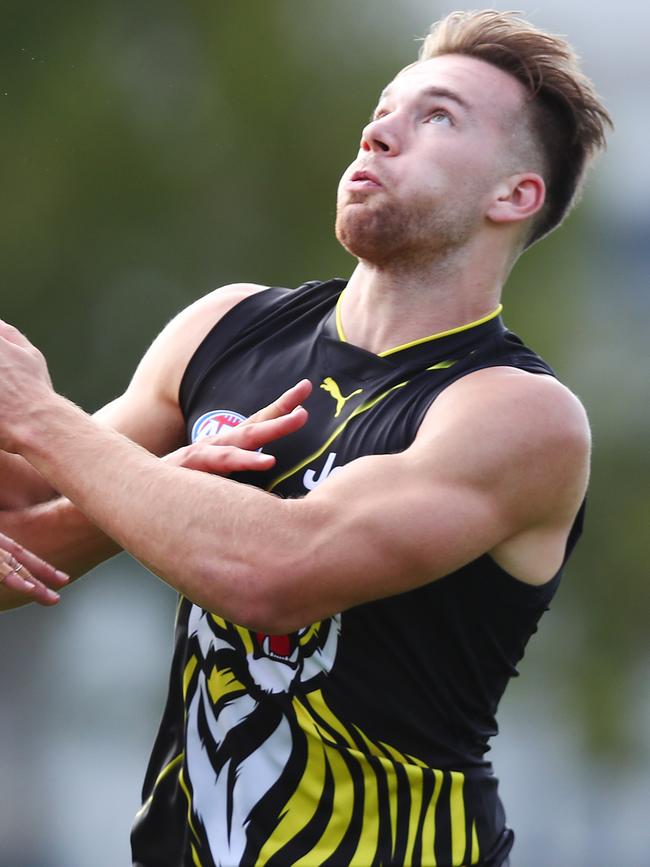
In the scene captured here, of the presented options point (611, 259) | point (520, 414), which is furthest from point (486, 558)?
point (611, 259)

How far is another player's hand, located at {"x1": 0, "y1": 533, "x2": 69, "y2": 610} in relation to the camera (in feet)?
9.75

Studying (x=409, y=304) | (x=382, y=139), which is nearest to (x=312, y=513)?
(x=409, y=304)

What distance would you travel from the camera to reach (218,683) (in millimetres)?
3156

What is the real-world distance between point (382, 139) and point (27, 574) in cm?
133

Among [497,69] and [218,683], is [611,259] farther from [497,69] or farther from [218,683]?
[218,683]

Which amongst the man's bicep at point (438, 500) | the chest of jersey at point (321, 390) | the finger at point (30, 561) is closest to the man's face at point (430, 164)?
the chest of jersey at point (321, 390)

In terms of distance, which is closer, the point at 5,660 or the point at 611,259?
the point at 5,660

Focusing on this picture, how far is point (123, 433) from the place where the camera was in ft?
11.2

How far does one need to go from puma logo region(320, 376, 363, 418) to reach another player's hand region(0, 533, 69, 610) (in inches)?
28.6

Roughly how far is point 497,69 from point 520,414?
1087mm

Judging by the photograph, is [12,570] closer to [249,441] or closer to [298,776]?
[249,441]

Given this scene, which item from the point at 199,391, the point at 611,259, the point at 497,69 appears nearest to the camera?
the point at 199,391

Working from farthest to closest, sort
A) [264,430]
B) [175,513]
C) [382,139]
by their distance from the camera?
1. [382,139]
2. [264,430]
3. [175,513]

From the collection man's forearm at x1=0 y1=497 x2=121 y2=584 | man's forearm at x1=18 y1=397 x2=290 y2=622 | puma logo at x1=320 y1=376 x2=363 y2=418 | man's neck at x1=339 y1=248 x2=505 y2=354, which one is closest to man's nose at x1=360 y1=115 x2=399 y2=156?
man's neck at x1=339 y1=248 x2=505 y2=354
